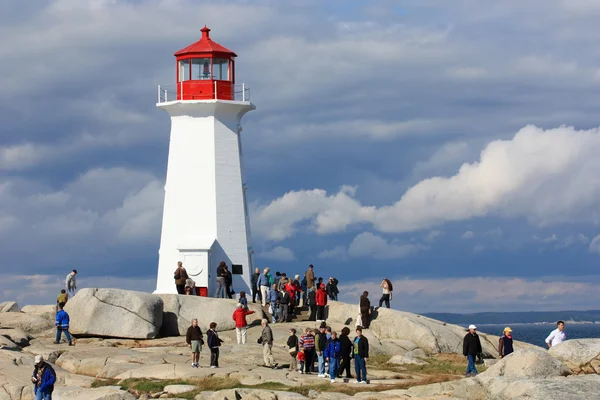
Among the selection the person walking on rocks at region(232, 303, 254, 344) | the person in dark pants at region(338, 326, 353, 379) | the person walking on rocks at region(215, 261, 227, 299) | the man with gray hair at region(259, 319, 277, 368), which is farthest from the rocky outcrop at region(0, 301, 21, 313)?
the person in dark pants at region(338, 326, 353, 379)

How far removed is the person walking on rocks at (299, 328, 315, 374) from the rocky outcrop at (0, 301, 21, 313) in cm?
1371

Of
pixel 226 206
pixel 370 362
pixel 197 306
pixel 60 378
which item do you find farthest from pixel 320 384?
pixel 226 206

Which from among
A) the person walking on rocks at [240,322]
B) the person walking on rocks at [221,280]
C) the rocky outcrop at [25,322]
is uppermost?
the person walking on rocks at [221,280]

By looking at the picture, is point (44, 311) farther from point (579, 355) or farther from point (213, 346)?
point (579, 355)

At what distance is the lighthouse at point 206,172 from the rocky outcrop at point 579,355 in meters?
16.0

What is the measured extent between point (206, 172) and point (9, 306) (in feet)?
30.8

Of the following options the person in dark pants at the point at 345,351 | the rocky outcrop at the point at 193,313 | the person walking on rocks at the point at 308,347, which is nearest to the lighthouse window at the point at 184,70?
→ the rocky outcrop at the point at 193,313

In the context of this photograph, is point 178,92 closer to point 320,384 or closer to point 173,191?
point 173,191

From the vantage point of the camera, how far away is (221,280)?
40.3 m

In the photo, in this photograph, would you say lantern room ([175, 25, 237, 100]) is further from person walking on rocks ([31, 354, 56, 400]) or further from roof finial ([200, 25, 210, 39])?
person walking on rocks ([31, 354, 56, 400])

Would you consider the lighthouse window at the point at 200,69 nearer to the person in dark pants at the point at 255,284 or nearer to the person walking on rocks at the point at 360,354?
the person in dark pants at the point at 255,284

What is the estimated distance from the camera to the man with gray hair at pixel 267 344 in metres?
31.4

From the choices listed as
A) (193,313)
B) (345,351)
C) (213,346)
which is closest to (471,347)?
(345,351)

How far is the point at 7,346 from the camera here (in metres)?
33.9
